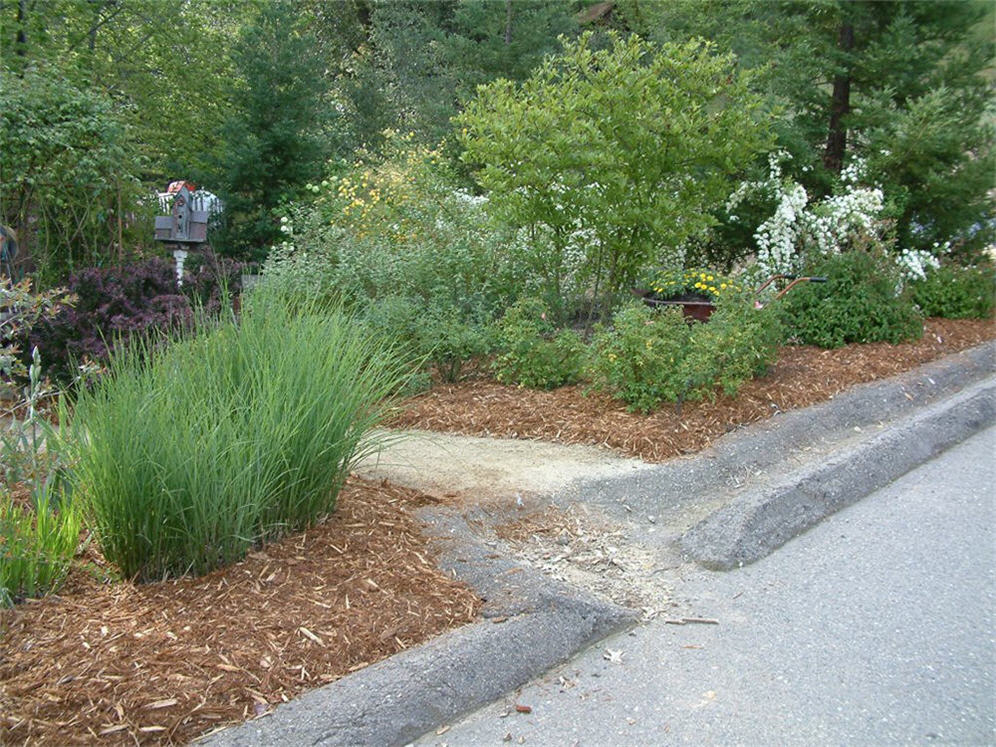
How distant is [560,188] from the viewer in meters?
7.74

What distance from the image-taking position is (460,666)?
3.04m

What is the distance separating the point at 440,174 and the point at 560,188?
437 centimetres

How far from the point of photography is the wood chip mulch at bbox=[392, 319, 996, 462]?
18.6 feet

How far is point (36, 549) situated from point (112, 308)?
425 cm

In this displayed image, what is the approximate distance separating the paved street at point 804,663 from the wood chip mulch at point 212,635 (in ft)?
1.64

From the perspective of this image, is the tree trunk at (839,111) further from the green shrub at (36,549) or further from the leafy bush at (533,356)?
the green shrub at (36,549)

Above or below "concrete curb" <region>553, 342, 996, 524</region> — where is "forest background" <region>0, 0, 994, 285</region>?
above

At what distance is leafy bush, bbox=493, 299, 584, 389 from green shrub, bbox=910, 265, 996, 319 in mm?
5210

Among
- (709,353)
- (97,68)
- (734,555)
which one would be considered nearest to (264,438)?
(734,555)

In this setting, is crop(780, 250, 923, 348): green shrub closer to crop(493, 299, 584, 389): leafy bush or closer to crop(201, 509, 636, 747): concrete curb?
crop(493, 299, 584, 389): leafy bush

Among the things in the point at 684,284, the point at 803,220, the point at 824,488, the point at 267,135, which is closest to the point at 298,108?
the point at 267,135

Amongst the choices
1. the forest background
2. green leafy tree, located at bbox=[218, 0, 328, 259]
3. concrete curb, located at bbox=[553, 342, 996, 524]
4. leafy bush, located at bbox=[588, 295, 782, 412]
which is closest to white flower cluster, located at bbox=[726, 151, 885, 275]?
the forest background

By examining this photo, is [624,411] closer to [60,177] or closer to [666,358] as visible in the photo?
[666,358]

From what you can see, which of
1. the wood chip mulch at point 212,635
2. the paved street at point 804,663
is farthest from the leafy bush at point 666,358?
the wood chip mulch at point 212,635
